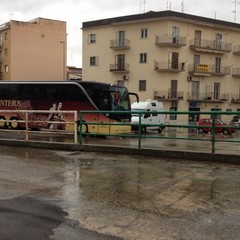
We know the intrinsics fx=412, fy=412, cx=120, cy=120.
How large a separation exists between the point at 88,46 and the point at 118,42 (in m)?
5.09

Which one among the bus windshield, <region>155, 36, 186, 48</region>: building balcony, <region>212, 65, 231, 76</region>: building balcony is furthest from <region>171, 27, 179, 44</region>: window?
the bus windshield

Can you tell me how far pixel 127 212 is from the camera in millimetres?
5984

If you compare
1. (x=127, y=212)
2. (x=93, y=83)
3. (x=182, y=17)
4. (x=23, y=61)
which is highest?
(x=182, y=17)

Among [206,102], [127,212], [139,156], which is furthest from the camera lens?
[206,102]

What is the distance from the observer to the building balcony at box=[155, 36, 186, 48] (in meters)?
51.2

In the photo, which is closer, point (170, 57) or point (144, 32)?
point (170, 57)

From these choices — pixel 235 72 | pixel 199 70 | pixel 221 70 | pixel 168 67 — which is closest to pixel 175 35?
pixel 168 67

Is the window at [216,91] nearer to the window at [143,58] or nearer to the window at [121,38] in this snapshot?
the window at [143,58]

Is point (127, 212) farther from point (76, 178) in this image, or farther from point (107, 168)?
point (107, 168)

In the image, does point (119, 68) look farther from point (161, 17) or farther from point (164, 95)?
point (161, 17)

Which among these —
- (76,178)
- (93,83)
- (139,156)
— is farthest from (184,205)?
(93,83)

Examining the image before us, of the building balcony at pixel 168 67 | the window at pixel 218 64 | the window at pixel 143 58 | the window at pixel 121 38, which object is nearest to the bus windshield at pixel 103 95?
the building balcony at pixel 168 67

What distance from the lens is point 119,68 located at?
180 feet

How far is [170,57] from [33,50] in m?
23.6
